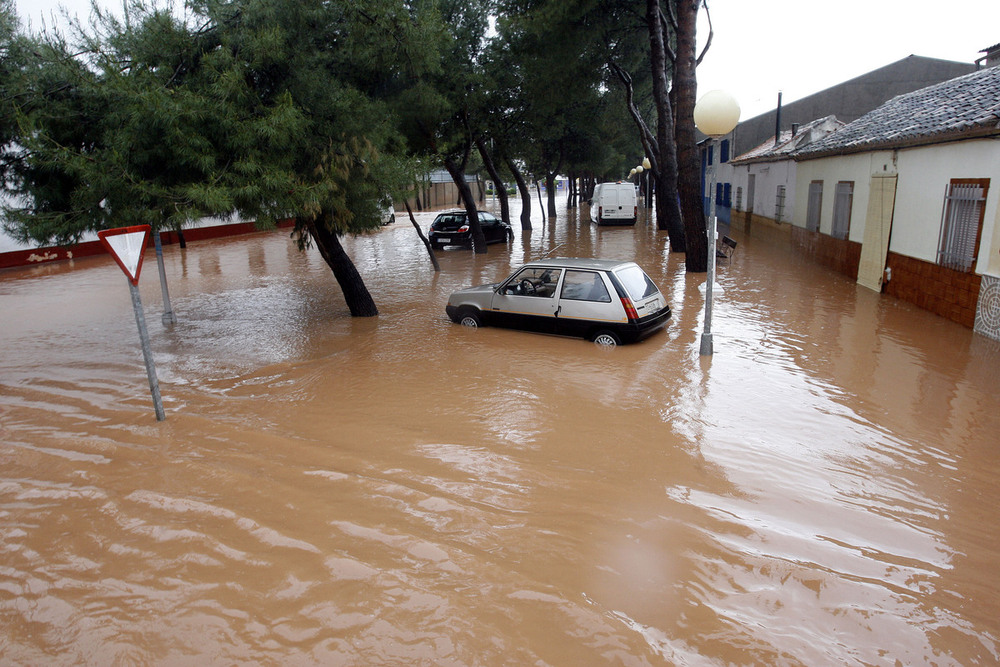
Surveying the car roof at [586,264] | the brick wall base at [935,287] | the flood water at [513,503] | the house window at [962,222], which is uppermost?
the house window at [962,222]

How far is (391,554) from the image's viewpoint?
163 inches

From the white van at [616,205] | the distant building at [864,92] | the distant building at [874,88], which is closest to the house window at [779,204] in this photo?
the distant building at [864,92]

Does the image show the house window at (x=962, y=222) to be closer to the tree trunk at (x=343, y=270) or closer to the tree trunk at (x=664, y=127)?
the tree trunk at (x=664, y=127)

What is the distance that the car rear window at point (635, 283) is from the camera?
9070mm

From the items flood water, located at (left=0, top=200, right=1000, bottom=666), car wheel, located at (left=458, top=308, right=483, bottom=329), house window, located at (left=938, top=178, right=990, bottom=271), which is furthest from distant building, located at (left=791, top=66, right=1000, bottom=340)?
car wheel, located at (left=458, top=308, right=483, bottom=329)

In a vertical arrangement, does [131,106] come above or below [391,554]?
above

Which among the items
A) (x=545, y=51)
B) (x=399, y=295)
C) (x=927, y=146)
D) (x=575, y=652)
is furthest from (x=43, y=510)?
(x=545, y=51)

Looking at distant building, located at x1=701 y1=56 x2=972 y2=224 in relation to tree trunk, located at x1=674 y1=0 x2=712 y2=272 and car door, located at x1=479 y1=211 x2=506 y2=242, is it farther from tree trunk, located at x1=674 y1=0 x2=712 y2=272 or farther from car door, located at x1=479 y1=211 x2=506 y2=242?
car door, located at x1=479 y1=211 x2=506 y2=242

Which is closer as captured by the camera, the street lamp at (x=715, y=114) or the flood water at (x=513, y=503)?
the flood water at (x=513, y=503)

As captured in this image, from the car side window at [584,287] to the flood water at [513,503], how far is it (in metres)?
0.70

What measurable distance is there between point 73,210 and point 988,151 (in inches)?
504

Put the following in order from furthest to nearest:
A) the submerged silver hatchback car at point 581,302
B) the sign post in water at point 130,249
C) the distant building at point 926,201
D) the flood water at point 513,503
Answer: the distant building at point 926,201 → the submerged silver hatchback car at point 581,302 → the sign post in water at point 130,249 → the flood water at point 513,503

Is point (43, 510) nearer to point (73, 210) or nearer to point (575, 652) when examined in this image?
point (575, 652)

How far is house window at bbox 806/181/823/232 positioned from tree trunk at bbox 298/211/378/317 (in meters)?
13.0
